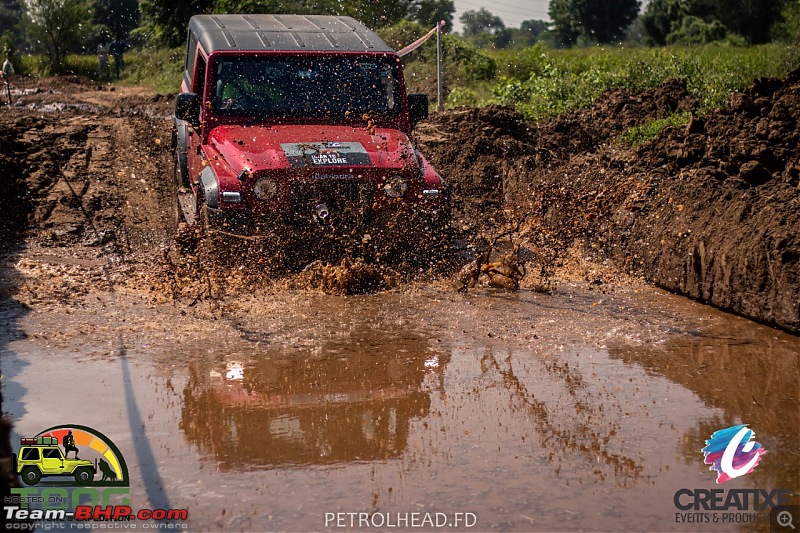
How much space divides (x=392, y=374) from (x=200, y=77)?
166 inches

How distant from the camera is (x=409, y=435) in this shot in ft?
17.3

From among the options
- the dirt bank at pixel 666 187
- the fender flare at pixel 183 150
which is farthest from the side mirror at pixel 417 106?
the fender flare at pixel 183 150

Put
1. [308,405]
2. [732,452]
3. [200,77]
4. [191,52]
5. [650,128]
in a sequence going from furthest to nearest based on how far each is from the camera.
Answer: [650,128] < [191,52] < [200,77] < [308,405] < [732,452]

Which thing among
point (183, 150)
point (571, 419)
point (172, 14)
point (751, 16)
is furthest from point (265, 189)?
point (751, 16)

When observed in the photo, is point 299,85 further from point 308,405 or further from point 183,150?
point 308,405

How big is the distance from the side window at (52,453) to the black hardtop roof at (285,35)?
486 cm

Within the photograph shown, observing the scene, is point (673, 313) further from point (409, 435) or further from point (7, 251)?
point (7, 251)

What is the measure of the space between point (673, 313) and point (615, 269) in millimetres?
1516

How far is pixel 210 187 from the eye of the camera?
8.14 metres

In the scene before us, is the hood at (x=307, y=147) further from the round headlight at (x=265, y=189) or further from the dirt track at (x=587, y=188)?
the dirt track at (x=587, y=188)

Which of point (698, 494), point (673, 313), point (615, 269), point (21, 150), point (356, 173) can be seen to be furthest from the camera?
point (21, 150)

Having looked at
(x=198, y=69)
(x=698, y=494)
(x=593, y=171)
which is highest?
(x=198, y=69)

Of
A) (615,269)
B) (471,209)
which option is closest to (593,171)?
(471,209)

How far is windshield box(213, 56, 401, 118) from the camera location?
28.8 feet
